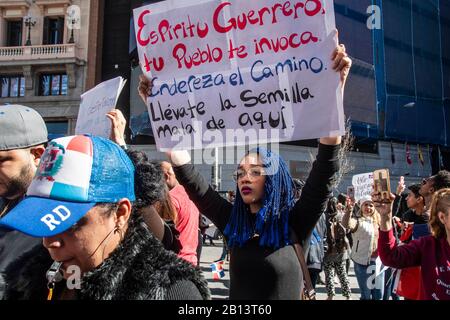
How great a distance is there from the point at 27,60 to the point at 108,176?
24.2 metres

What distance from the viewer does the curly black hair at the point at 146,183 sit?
1.52 meters

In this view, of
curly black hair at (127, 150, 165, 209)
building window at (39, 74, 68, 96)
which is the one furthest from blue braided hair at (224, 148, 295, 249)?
building window at (39, 74, 68, 96)

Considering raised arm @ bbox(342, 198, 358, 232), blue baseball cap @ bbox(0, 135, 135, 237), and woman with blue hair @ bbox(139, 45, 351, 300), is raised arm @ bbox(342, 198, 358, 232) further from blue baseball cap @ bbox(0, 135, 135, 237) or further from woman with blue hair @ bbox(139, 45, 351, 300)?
blue baseball cap @ bbox(0, 135, 135, 237)

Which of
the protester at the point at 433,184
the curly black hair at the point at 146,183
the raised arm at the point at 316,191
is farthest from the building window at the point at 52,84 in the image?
the curly black hair at the point at 146,183

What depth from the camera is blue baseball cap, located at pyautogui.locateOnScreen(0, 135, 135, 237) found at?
1229 mm

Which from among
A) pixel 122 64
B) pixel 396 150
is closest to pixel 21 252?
pixel 122 64

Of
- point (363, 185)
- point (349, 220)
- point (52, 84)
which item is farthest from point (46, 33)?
point (349, 220)

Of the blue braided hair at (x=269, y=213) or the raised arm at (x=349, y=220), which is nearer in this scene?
the blue braided hair at (x=269, y=213)

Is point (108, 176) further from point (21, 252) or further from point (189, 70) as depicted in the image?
point (189, 70)

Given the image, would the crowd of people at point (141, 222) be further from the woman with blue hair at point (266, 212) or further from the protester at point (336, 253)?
the protester at point (336, 253)

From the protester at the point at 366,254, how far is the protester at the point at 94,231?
526 centimetres

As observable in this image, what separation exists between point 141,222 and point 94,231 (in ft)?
0.51

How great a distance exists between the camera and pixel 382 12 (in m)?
24.0

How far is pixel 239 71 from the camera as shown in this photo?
8.22 feet
